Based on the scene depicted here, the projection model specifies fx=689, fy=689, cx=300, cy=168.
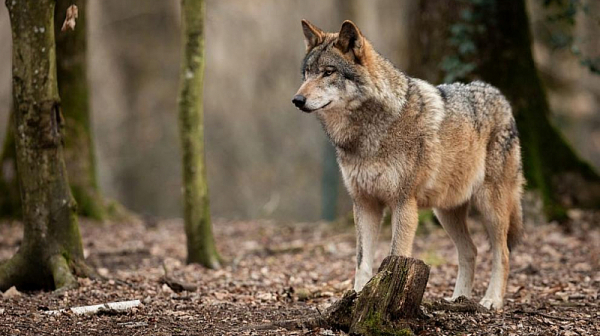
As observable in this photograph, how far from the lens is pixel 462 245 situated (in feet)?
21.0

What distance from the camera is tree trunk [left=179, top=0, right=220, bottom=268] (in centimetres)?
725

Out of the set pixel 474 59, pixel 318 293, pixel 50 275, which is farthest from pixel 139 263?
pixel 474 59

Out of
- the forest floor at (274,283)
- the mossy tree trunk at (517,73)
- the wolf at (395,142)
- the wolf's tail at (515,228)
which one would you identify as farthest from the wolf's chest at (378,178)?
the mossy tree trunk at (517,73)

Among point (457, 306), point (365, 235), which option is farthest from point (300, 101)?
point (457, 306)

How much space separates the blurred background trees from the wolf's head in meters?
12.1

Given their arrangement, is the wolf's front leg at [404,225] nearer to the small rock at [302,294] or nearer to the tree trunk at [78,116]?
the small rock at [302,294]

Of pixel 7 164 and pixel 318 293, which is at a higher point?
pixel 7 164

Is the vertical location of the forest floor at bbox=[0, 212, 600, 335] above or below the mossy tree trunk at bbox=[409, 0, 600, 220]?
below

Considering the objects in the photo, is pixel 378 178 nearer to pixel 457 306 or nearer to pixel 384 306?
pixel 457 306

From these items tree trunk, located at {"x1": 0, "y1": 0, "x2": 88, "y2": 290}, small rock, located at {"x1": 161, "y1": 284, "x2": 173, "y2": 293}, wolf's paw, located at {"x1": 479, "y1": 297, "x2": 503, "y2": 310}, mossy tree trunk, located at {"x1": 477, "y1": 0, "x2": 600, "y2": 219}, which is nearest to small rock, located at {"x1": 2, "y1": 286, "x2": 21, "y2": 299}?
tree trunk, located at {"x1": 0, "y1": 0, "x2": 88, "y2": 290}

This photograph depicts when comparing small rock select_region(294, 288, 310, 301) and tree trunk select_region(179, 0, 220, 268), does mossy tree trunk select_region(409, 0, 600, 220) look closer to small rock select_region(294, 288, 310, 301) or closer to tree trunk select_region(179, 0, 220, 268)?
tree trunk select_region(179, 0, 220, 268)

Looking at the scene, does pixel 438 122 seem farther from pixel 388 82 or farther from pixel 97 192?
pixel 97 192

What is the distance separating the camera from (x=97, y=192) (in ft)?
36.9

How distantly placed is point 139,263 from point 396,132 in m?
4.00
